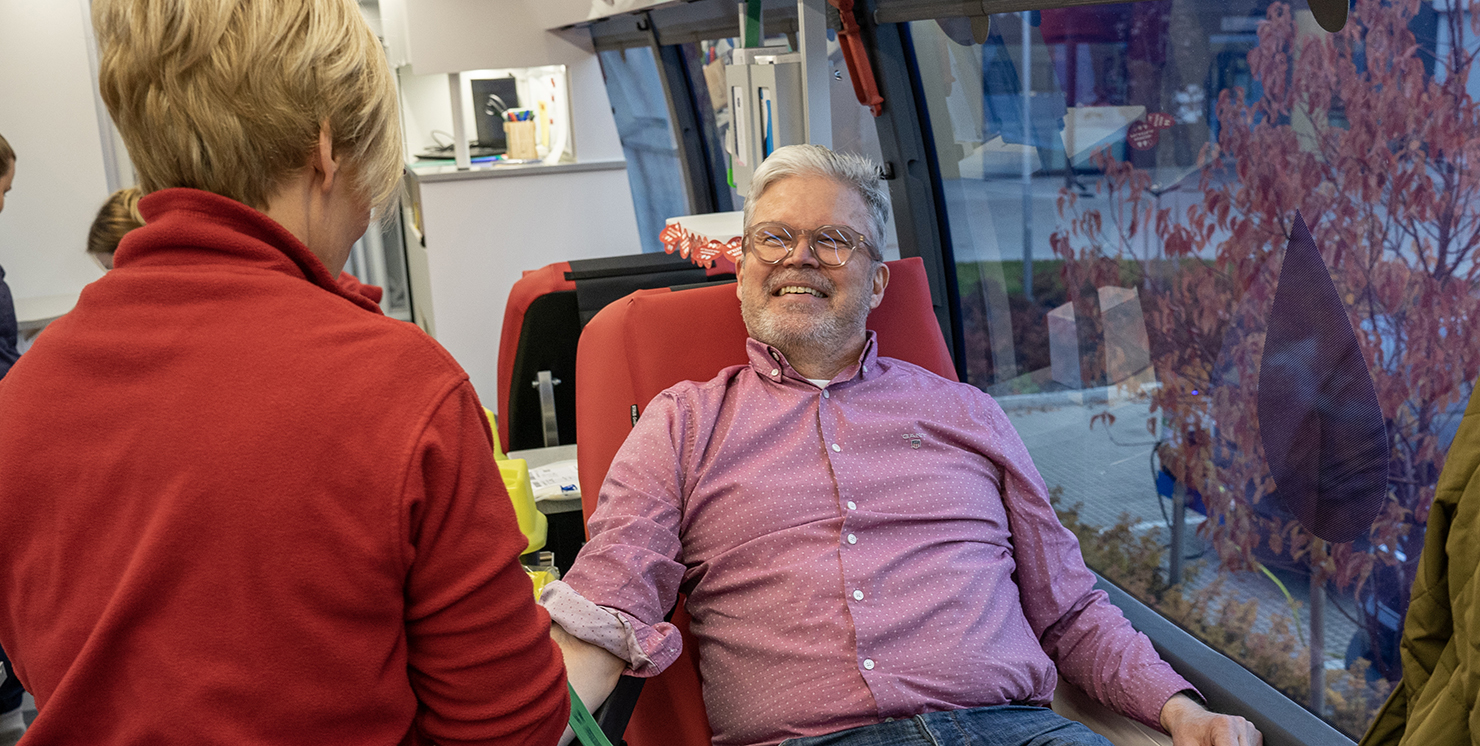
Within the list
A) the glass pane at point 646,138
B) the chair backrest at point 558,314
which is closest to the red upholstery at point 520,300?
the chair backrest at point 558,314

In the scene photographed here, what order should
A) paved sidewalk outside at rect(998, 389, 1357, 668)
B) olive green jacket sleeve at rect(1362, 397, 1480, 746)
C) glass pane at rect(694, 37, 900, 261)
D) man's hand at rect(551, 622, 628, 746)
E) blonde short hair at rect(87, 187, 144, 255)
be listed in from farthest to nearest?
glass pane at rect(694, 37, 900, 261), blonde short hair at rect(87, 187, 144, 255), paved sidewalk outside at rect(998, 389, 1357, 668), man's hand at rect(551, 622, 628, 746), olive green jacket sleeve at rect(1362, 397, 1480, 746)

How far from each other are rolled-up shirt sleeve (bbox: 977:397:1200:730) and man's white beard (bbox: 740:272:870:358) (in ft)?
0.94

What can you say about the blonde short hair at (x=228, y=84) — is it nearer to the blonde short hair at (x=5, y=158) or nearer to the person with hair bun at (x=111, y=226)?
the person with hair bun at (x=111, y=226)

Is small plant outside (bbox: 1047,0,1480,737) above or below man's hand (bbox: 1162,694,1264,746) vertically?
above

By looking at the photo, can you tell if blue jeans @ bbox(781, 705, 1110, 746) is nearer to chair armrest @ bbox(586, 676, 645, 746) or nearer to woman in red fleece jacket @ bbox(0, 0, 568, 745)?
chair armrest @ bbox(586, 676, 645, 746)

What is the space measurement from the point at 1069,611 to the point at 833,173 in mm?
866

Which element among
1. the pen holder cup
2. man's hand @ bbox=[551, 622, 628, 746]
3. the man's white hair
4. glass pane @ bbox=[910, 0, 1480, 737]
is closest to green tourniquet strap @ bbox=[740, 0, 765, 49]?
glass pane @ bbox=[910, 0, 1480, 737]

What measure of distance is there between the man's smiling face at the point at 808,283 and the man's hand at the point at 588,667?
2.16ft

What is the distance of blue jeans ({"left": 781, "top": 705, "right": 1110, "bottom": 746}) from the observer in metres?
1.50

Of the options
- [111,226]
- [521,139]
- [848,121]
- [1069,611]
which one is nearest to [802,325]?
[1069,611]

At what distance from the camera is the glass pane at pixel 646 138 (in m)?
4.96

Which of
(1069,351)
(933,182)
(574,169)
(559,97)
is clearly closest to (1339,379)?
(1069,351)

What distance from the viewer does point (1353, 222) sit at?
1552 mm

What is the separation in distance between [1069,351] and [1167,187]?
0.54 metres
